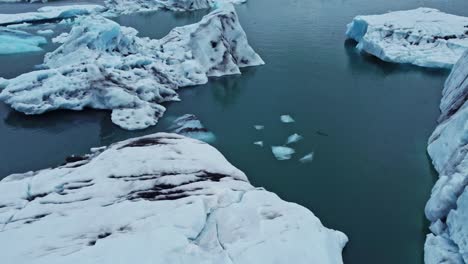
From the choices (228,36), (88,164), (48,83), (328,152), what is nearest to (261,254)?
(88,164)

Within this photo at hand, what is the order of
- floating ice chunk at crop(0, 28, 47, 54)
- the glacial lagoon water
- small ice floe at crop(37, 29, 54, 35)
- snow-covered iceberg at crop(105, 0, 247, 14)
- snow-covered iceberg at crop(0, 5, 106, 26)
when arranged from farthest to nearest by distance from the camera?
snow-covered iceberg at crop(105, 0, 247, 14)
snow-covered iceberg at crop(0, 5, 106, 26)
small ice floe at crop(37, 29, 54, 35)
floating ice chunk at crop(0, 28, 47, 54)
the glacial lagoon water

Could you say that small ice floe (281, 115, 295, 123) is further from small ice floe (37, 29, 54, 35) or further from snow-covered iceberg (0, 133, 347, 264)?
small ice floe (37, 29, 54, 35)

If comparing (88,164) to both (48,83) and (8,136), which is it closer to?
(8,136)

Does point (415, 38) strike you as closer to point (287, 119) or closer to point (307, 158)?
point (287, 119)

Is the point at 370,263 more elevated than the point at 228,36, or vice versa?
the point at 228,36

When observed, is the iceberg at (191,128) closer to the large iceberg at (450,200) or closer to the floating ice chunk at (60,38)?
the large iceberg at (450,200)

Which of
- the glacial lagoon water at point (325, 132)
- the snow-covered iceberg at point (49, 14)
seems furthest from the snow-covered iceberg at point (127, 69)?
the snow-covered iceberg at point (49, 14)

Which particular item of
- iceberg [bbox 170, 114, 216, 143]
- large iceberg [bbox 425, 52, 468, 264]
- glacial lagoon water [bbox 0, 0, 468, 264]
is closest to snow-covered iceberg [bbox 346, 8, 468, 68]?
glacial lagoon water [bbox 0, 0, 468, 264]
